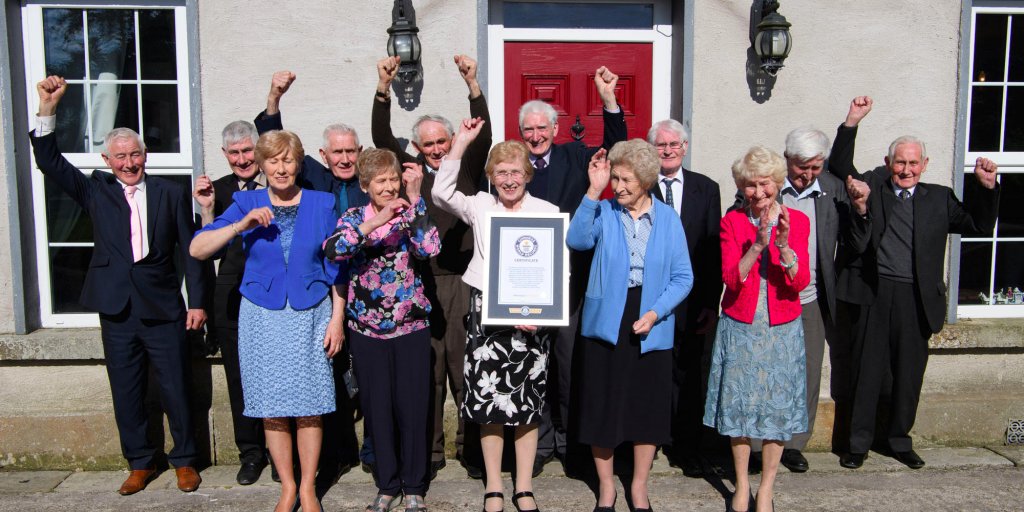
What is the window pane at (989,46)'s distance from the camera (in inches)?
201

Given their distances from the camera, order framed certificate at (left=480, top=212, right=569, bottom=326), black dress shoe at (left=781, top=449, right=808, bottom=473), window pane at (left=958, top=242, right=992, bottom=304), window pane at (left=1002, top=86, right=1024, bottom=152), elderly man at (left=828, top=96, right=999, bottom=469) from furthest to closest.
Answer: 1. window pane at (left=958, top=242, right=992, bottom=304)
2. window pane at (left=1002, top=86, right=1024, bottom=152)
3. black dress shoe at (left=781, top=449, right=808, bottom=473)
4. elderly man at (left=828, top=96, right=999, bottom=469)
5. framed certificate at (left=480, top=212, right=569, bottom=326)

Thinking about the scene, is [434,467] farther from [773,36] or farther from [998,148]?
[998,148]

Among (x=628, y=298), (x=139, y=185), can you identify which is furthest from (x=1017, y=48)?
(x=139, y=185)

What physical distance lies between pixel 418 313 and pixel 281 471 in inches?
39.0

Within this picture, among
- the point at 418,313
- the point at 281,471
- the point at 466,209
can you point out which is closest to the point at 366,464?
the point at 281,471

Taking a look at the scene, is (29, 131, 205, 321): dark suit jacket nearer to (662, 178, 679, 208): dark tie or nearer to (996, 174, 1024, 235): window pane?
(662, 178, 679, 208): dark tie

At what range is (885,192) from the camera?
4.50 metres

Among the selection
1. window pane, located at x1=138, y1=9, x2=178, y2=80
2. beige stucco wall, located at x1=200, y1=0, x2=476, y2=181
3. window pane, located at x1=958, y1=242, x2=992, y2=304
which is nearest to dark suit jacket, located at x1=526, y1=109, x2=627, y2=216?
beige stucco wall, located at x1=200, y1=0, x2=476, y2=181

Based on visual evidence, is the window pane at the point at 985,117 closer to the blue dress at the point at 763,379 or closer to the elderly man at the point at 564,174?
the blue dress at the point at 763,379

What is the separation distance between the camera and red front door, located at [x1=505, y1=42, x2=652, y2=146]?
510cm

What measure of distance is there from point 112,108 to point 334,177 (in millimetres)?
1566

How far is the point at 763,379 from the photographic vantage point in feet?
12.4

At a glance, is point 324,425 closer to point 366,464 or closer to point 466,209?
point 366,464

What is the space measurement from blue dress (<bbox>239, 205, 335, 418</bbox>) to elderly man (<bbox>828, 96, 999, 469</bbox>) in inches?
113
